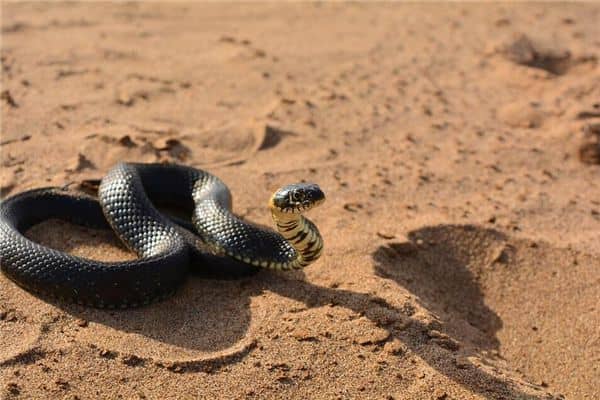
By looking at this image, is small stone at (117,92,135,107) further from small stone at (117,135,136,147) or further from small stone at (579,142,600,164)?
small stone at (579,142,600,164)

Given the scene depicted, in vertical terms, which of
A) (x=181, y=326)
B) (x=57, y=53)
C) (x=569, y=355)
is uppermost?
(x=57, y=53)

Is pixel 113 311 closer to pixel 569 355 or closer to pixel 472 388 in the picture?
pixel 472 388

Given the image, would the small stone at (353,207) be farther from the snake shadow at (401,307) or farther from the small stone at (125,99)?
the small stone at (125,99)

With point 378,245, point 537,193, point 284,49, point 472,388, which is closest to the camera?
point 472,388

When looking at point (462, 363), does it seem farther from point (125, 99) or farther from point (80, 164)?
point (125, 99)

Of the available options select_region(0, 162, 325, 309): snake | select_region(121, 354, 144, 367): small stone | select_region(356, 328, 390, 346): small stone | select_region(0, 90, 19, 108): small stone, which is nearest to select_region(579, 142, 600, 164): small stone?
select_region(0, 162, 325, 309): snake

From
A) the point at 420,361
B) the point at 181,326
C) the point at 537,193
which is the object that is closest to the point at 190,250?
the point at 181,326
